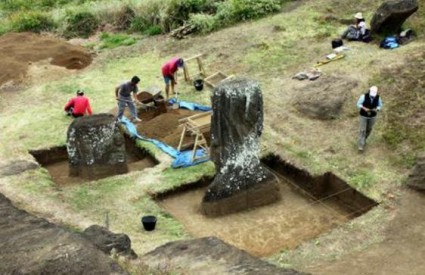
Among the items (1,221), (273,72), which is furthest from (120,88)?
(1,221)

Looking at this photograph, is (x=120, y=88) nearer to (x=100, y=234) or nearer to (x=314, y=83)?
(x=314, y=83)

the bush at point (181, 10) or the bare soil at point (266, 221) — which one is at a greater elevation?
the bush at point (181, 10)

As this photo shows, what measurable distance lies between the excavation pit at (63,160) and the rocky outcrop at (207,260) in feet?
19.1

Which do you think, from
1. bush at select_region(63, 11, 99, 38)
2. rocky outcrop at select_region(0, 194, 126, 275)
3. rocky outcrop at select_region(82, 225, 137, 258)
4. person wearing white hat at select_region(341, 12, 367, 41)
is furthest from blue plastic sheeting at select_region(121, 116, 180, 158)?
bush at select_region(63, 11, 99, 38)

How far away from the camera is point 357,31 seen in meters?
20.5

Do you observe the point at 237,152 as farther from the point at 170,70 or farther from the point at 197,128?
the point at 170,70

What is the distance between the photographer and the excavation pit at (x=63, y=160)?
51.8 feet

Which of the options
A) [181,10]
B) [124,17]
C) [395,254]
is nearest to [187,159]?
[395,254]

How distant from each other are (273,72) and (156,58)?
161 inches

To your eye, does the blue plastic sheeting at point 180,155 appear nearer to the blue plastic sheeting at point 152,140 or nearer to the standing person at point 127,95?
the blue plastic sheeting at point 152,140

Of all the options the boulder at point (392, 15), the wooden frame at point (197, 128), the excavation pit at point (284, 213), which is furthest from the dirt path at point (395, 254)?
the boulder at point (392, 15)

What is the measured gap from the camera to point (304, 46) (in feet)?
68.0

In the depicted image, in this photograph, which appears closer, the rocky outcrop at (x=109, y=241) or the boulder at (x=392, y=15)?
the rocky outcrop at (x=109, y=241)

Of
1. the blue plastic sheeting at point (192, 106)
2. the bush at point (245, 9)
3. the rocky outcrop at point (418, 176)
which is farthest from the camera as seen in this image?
the bush at point (245, 9)
